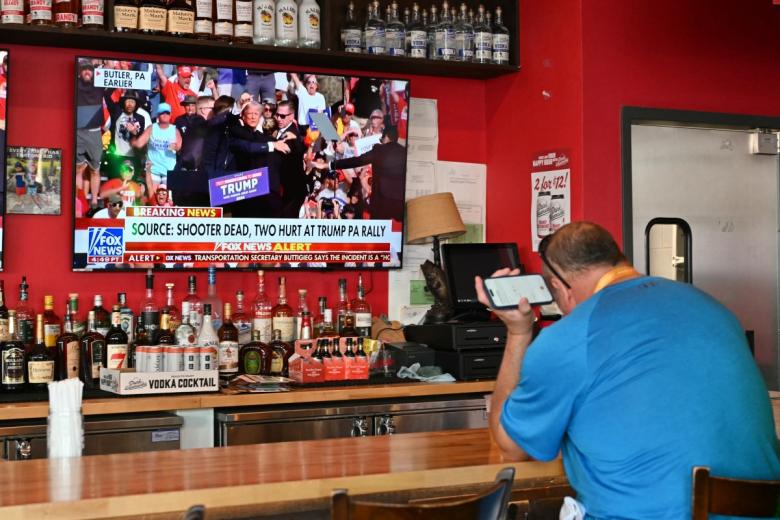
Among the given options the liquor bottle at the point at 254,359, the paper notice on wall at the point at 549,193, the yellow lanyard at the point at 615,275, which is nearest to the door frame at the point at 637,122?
the paper notice on wall at the point at 549,193

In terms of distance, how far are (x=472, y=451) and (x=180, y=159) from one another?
2.26 m

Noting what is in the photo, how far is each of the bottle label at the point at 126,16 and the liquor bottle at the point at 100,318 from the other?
3.71 feet

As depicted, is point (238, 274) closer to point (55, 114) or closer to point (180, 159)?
point (180, 159)

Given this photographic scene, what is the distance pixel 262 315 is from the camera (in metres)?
4.57

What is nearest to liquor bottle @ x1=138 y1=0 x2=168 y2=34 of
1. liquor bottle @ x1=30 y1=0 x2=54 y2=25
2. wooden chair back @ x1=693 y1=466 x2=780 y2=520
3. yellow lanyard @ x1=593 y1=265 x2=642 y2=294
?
liquor bottle @ x1=30 y1=0 x2=54 y2=25

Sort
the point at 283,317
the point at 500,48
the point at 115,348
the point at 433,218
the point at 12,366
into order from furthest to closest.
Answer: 1. the point at 500,48
2. the point at 433,218
3. the point at 283,317
4. the point at 115,348
5. the point at 12,366

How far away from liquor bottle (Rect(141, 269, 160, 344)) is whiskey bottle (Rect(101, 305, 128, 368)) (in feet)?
0.41

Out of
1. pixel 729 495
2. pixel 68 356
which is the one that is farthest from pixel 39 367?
pixel 729 495

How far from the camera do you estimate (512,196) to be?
16.7ft

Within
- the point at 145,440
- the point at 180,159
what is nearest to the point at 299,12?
the point at 180,159

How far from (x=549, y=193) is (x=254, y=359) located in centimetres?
158

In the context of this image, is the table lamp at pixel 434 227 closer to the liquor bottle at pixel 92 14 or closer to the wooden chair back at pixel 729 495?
the liquor bottle at pixel 92 14

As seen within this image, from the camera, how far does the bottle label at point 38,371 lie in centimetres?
393

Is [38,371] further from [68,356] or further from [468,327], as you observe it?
[468,327]
